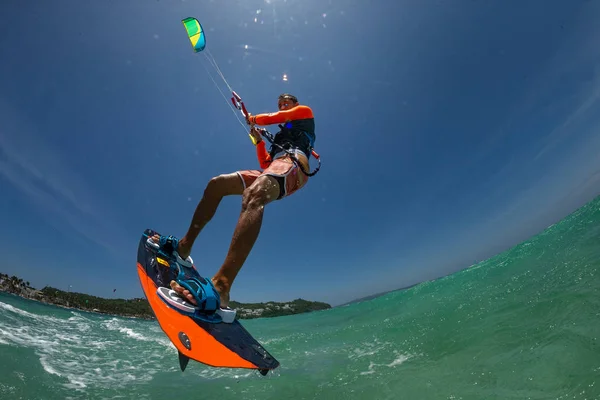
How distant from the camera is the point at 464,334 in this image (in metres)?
5.96

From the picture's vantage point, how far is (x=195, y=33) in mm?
6859

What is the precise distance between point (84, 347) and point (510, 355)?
11180 millimetres

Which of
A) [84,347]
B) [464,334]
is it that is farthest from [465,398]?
[84,347]

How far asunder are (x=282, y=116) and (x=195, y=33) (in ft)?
15.3

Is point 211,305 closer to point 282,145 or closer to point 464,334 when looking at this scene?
point 282,145

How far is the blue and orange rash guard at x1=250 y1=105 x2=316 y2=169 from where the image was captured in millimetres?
4184

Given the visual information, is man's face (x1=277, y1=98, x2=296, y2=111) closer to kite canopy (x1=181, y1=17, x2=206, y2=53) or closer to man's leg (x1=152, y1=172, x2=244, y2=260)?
man's leg (x1=152, y1=172, x2=244, y2=260)

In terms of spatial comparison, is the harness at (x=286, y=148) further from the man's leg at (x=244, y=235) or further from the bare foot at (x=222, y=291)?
the bare foot at (x=222, y=291)

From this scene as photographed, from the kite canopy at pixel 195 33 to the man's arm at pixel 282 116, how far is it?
3.96 m

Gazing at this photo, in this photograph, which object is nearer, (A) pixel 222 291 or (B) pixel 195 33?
(A) pixel 222 291

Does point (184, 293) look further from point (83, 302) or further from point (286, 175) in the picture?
point (83, 302)

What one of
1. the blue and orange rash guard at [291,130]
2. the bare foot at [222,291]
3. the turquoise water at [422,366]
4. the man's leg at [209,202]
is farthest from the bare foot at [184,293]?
the turquoise water at [422,366]

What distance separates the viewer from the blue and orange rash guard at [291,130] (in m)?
4.18

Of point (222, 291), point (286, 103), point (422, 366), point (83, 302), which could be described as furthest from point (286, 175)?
point (83, 302)
